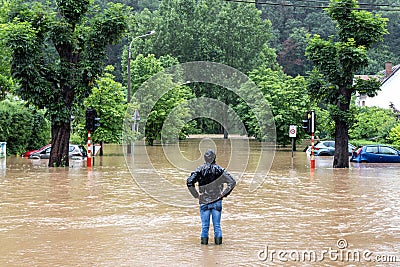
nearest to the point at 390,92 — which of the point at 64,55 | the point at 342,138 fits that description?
the point at 342,138

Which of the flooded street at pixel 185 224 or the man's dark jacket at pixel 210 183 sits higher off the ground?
the man's dark jacket at pixel 210 183

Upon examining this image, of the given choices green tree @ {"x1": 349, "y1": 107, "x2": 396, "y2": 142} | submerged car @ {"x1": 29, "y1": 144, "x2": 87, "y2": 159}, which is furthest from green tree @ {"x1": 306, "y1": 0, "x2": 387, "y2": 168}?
green tree @ {"x1": 349, "y1": 107, "x2": 396, "y2": 142}

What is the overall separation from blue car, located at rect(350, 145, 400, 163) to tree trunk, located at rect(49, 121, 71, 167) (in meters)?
18.2

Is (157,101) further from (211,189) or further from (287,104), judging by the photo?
(211,189)

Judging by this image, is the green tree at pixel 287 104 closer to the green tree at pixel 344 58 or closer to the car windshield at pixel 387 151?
the car windshield at pixel 387 151

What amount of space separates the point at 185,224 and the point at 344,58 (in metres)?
21.9

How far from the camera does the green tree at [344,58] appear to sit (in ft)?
113

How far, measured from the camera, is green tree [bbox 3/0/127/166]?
33.2m

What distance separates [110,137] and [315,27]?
73.8 meters

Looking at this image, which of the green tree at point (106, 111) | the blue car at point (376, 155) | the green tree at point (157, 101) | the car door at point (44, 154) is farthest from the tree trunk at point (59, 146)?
the green tree at point (157, 101)

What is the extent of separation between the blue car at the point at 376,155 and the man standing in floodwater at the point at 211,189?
1185 inches

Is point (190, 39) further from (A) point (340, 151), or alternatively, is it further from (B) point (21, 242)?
(B) point (21, 242)

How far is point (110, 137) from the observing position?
44.9m

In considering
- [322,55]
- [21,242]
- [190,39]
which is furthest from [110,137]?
[190,39]
